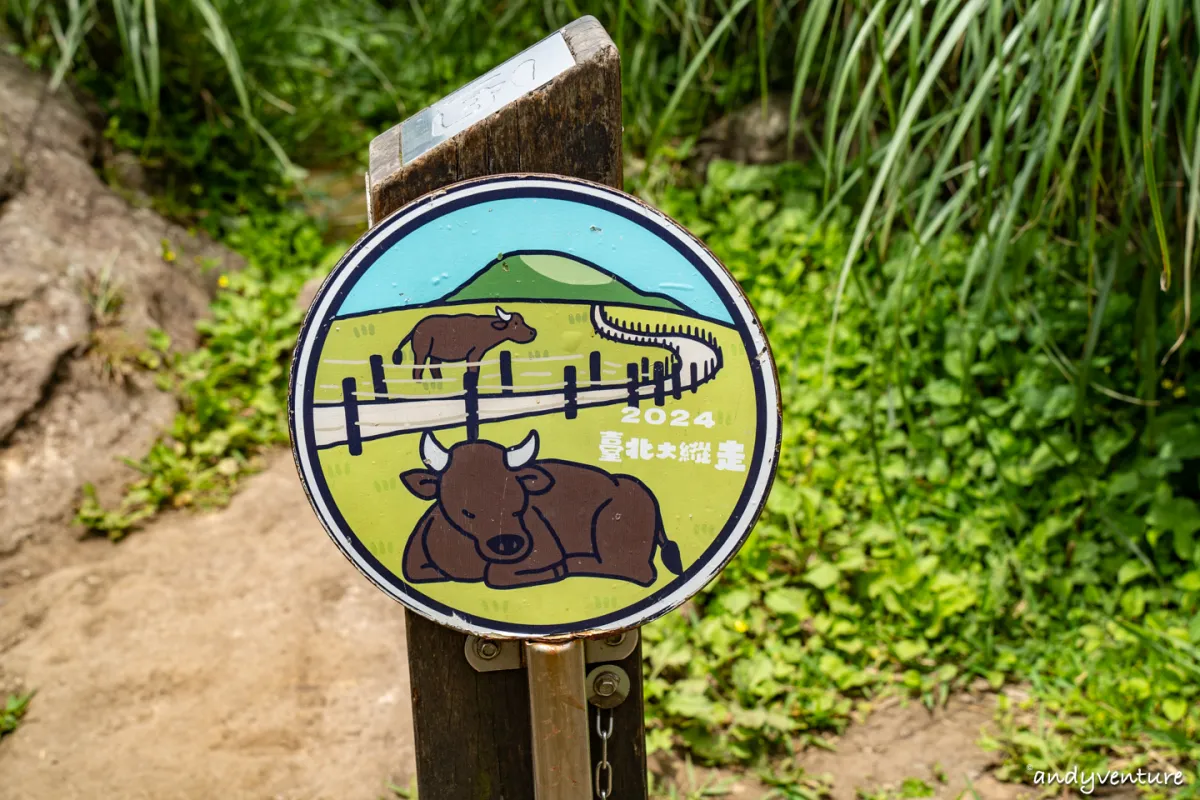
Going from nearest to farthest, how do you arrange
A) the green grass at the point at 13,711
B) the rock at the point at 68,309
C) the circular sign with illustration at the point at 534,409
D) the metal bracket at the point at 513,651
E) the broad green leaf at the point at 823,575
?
the circular sign with illustration at the point at 534,409, the metal bracket at the point at 513,651, the green grass at the point at 13,711, the broad green leaf at the point at 823,575, the rock at the point at 68,309

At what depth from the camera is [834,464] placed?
238 cm

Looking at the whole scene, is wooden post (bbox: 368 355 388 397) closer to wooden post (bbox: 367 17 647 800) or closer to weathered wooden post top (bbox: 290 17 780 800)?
weathered wooden post top (bbox: 290 17 780 800)

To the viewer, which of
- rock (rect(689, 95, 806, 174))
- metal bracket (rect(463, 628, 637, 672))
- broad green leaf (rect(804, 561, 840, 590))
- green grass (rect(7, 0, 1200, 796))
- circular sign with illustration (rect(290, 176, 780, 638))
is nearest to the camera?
circular sign with illustration (rect(290, 176, 780, 638))

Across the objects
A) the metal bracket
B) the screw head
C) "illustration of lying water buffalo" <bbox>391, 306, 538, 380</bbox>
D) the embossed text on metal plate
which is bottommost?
the screw head

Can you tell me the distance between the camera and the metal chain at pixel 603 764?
115cm

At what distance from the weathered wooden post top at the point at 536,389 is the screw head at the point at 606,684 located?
0.26 ft

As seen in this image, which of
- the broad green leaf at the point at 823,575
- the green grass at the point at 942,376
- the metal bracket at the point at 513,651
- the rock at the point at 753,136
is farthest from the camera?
the rock at the point at 753,136

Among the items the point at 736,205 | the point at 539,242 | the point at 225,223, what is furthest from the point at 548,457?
the point at 225,223

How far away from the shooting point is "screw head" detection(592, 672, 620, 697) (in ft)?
3.68

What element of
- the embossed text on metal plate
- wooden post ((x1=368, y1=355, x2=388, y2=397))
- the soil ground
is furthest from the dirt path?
the embossed text on metal plate

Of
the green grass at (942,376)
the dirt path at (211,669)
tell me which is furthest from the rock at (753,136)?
the dirt path at (211,669)

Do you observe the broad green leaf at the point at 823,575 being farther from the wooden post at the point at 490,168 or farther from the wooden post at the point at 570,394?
the wooden post at the point at 570,394

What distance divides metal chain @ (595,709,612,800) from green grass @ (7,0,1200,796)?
716 millimetres

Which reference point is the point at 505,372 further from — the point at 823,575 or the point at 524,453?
the point at 823,575
